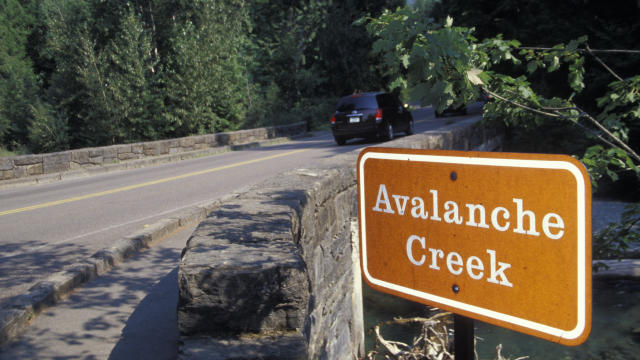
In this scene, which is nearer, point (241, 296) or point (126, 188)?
point (241, 296)

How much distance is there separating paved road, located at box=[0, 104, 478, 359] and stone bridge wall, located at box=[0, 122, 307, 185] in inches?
37.5

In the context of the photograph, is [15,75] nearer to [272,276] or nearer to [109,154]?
[109,154]

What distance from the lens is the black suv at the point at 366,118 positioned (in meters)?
17.7

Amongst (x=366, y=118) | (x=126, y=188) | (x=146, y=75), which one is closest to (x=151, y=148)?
(x=146, y=75)

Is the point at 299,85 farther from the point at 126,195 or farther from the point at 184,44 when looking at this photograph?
the point at 126,195

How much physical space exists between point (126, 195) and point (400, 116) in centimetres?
1088

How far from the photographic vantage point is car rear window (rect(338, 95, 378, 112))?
18.0m

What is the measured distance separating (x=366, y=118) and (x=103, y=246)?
12.0 m

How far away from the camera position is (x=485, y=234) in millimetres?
1315

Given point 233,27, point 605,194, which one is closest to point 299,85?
point 233,27

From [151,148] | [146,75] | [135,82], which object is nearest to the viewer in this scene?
[151,148]

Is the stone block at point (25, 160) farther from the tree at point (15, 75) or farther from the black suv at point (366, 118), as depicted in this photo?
the black suv at point (366, 118)

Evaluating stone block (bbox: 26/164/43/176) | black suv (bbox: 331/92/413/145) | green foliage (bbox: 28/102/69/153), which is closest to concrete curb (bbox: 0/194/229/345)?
stone block (bbox: 26/164/43/176)

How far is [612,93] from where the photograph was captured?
15.0 ft
